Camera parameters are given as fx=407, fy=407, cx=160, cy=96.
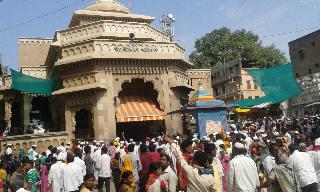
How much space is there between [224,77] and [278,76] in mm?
29148

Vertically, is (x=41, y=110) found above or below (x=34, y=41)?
below

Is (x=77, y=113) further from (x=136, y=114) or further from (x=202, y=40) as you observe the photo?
(x=202, y=40)

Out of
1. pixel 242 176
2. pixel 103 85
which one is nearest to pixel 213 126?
pixel 103 85

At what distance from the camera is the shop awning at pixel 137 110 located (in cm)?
2392

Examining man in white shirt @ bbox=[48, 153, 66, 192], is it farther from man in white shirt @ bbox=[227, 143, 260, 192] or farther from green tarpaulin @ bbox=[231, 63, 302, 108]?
green tarpaulin @ bbox=[231, 63, 302, 108]

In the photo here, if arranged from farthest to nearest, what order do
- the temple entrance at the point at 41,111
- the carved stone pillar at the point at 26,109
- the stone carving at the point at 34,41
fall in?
the stone carving at the point at 34,41
the temple entrance at the point at 41,111
the carved stone pillar at the point at 26,109

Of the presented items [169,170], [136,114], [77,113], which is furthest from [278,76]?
[169,170]

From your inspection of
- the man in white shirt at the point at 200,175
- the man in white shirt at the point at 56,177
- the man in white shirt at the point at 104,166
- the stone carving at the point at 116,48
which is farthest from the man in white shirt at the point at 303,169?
the stone carving at the point at 116,48

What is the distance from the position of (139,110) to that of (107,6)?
10.1 metres

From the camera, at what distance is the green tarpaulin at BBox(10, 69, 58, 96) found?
77.2ft

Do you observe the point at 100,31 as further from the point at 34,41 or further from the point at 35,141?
the point at 34,41

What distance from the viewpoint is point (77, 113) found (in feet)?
86.5

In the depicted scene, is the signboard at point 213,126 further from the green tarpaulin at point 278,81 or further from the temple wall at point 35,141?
the temple wall at point 35,141

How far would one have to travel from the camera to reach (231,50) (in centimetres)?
5716
